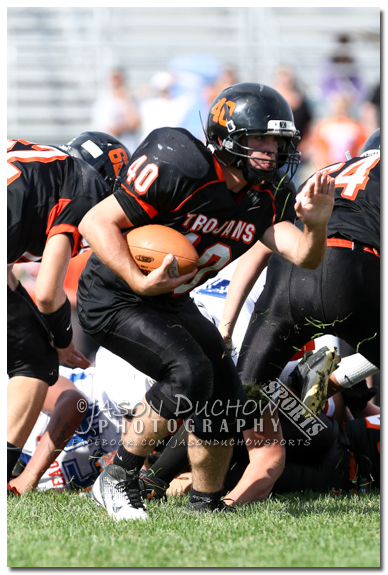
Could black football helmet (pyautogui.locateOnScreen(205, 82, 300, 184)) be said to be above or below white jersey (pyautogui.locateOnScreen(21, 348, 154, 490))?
above

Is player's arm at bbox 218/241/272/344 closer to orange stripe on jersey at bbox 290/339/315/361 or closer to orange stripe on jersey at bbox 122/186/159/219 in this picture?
orange stripe on jersey at bbox 290/339/315/361

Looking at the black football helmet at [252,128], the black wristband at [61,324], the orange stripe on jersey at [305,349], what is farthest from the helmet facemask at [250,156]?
the orange stripe on jersey at [305,349]

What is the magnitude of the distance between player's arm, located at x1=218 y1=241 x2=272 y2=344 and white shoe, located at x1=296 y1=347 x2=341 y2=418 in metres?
0.46

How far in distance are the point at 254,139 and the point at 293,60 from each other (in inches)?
350

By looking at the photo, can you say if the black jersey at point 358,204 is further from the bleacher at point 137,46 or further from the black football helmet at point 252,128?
the bleacher at point 137,46

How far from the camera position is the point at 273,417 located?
401cm

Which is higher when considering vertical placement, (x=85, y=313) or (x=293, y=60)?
(x=293, y=60)

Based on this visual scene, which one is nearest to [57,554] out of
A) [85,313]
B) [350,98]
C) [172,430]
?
[85,313]

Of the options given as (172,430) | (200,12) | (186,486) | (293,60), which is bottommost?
(186,486)

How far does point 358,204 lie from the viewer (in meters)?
3.68

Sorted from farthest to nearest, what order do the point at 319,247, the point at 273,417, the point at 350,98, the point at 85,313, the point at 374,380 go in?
the point at 350,98 < the point at 374,380 < the point at 273,417 < the point at 85,313 < the point at 319,247

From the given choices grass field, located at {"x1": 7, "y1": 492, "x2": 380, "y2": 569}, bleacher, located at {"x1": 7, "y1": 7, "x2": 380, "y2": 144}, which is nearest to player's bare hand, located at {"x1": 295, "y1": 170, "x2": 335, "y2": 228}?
grass field, located at {"x1": 7, "y1": 492, "x2": 380, "y2": 569}

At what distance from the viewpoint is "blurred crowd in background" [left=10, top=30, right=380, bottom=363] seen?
30.9 feet

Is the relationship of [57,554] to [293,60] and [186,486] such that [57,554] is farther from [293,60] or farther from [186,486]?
[293,60]
